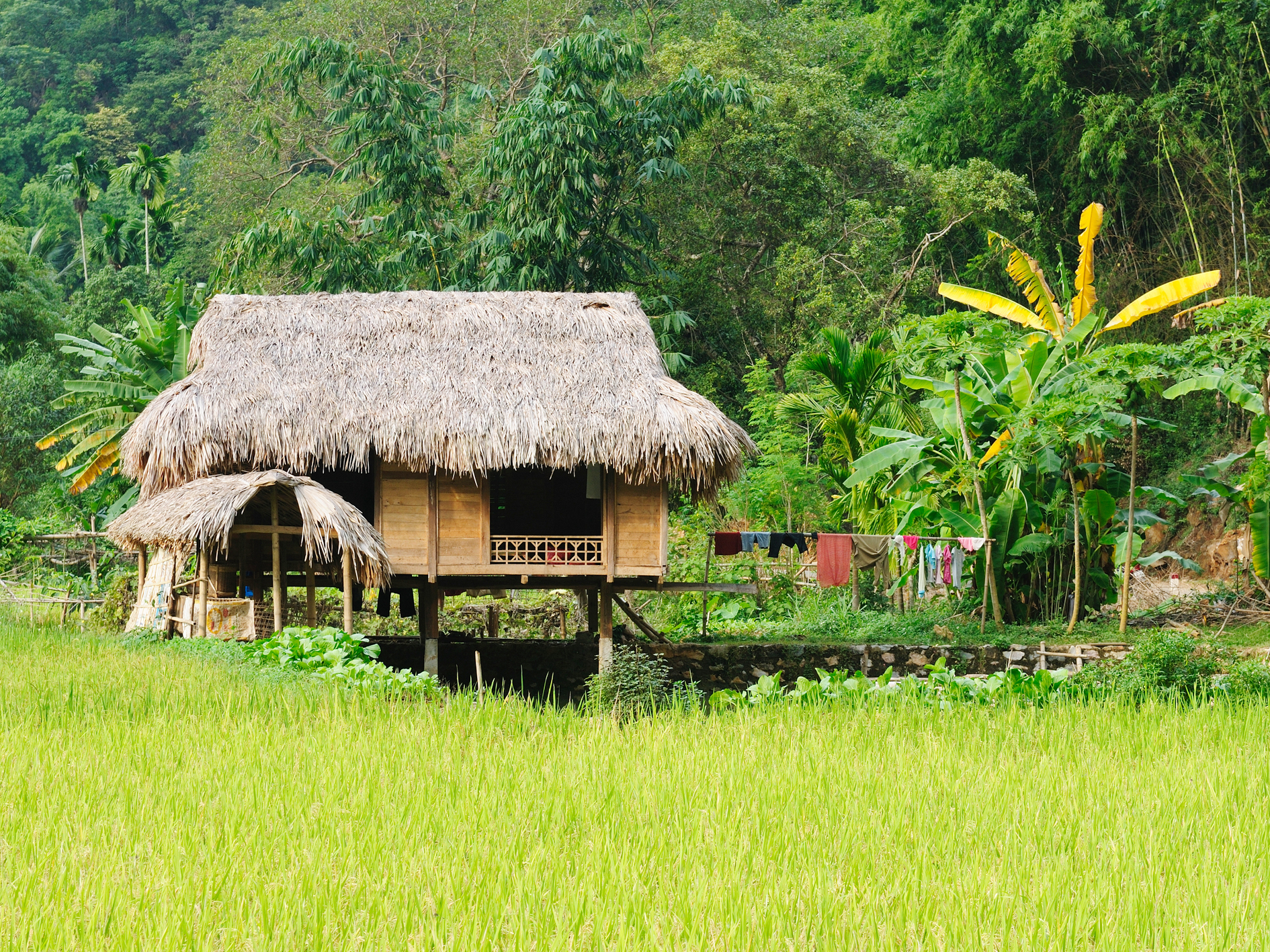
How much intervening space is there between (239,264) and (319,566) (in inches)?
234

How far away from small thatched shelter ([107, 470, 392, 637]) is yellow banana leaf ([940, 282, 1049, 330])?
6.17 m

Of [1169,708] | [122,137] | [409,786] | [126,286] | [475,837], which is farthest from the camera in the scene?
[122,137]

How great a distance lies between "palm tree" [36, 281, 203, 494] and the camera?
13.1m

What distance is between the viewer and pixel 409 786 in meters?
4.32

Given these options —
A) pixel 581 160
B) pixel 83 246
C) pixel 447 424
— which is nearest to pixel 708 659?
pixel 447 424

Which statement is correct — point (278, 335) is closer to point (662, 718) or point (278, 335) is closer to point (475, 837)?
point (662, 718)

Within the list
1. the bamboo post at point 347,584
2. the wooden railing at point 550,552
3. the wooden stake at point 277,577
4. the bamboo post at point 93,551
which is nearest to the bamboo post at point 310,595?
the wooden stake at point 277,577

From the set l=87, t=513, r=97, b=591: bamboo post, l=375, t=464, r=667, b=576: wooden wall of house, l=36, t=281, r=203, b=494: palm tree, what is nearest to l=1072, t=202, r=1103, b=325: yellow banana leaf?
l=375, t=464, r=667, b=576: wooden wall of house

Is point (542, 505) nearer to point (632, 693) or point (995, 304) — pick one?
point (632, 693)

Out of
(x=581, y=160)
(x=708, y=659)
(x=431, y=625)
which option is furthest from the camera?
(x=581, y=160)

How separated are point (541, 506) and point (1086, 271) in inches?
230

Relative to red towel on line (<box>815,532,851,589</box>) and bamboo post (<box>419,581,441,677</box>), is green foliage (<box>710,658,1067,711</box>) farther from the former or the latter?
bamboo post (<box>419,581,441,677</box>)

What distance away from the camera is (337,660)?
26.1ft

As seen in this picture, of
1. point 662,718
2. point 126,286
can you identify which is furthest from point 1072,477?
Answer: point 126,286
